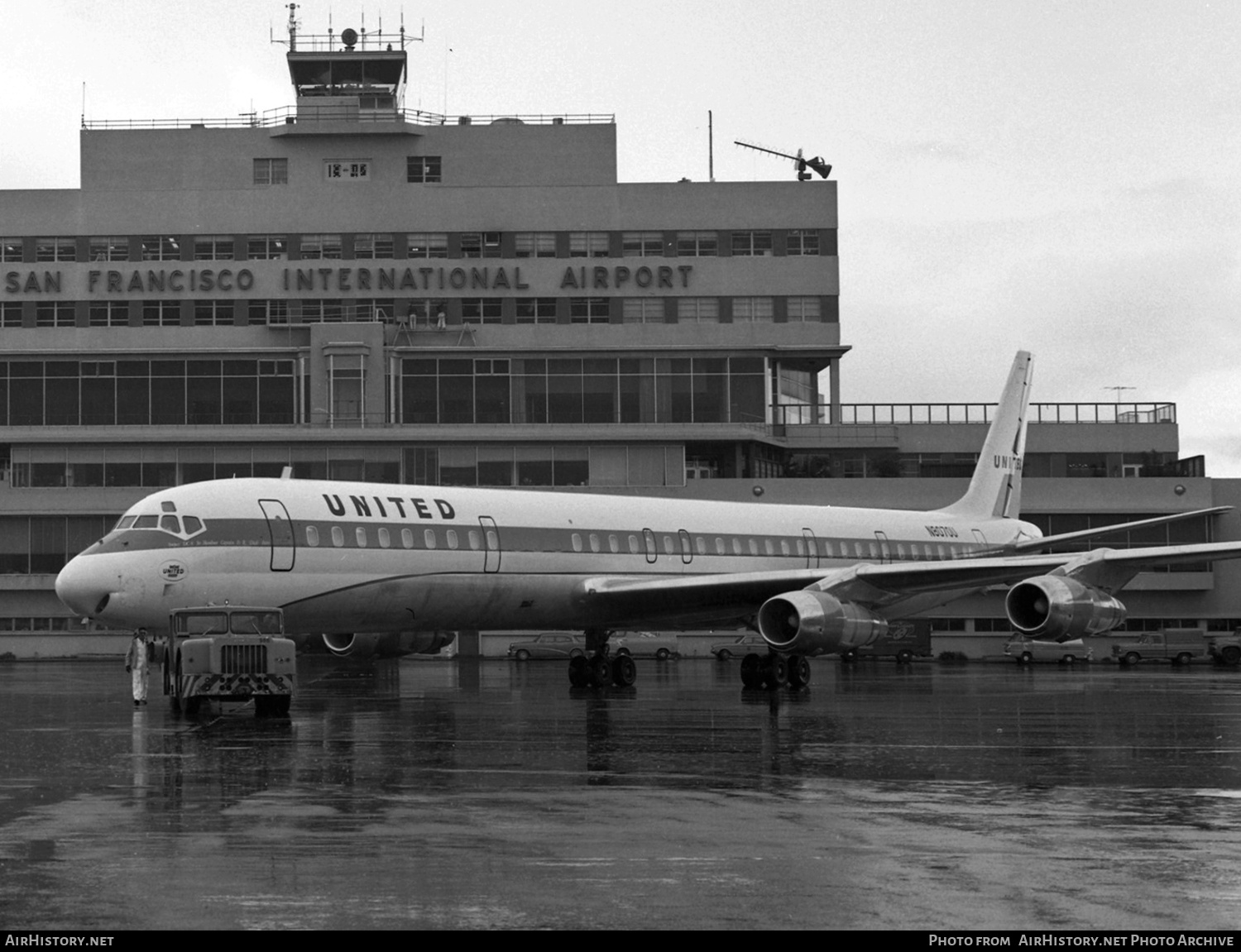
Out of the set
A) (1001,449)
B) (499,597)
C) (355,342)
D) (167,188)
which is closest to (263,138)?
(167,188)

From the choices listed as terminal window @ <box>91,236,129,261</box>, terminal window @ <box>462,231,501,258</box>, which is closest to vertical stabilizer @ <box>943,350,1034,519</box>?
terminal window @ <box>462,231,501,258</box>

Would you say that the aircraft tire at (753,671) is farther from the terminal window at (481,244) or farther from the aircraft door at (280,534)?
the terminal window at (481,244)

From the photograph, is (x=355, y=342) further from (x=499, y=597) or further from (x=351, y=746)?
(x=351, y=746)

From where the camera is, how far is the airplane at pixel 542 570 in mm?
29875

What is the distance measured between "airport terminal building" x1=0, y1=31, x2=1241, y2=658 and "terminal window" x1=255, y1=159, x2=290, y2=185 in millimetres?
170

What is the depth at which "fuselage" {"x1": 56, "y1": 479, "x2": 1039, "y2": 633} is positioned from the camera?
29.5 meters

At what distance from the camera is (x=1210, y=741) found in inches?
855

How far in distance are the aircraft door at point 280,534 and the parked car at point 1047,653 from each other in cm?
3725

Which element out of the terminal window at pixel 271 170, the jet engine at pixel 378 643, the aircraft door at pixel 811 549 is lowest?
the jet engine at pixel 378 643

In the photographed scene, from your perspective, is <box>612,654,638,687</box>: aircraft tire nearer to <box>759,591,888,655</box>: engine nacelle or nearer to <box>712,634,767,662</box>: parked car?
<box>759,591,888,655</box>: engine nacelle

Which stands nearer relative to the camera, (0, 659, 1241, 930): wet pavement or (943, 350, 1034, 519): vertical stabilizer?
(0, 659, 1241, 930): wet pavement

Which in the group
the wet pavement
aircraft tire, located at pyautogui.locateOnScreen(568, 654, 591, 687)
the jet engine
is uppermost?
the jet engine

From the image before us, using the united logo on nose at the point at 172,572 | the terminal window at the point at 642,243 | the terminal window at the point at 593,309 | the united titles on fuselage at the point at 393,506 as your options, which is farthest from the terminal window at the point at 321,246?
the united logo on nose at the point at 172,572

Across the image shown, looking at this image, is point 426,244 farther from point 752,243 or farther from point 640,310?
point 752,243
